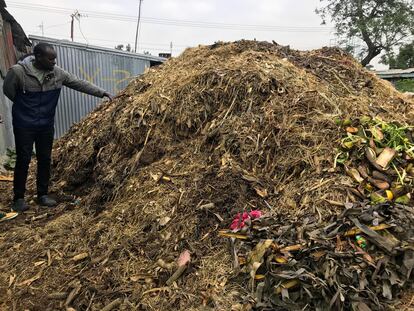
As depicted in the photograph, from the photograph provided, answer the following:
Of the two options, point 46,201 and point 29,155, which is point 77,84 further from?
point 46,201

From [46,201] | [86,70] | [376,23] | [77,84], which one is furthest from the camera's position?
[376,23]

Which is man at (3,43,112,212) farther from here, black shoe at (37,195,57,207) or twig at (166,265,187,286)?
twig at (166,265,187,286)

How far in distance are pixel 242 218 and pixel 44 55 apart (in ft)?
9.28

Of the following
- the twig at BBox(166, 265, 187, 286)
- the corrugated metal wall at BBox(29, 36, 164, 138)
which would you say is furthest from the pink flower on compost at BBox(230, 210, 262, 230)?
the corrugated metal wall at BBox(29, 36, 164, 138)

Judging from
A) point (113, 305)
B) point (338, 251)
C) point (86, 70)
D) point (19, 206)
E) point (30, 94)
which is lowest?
point (19, 206)

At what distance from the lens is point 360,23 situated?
29.5 m

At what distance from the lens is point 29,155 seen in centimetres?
448

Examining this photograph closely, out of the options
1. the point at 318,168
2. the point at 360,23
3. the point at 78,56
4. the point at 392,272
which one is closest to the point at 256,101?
the point at 318,168

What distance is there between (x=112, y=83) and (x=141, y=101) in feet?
19.2

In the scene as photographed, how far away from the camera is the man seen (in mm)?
4383

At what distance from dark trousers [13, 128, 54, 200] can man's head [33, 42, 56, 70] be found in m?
0.73

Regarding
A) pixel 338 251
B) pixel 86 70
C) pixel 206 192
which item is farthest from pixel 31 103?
pixel 86 70

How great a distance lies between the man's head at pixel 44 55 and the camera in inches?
171

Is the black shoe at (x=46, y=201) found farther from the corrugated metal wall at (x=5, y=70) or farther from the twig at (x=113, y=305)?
the corrugated metal wall at (x=5, y=70)
